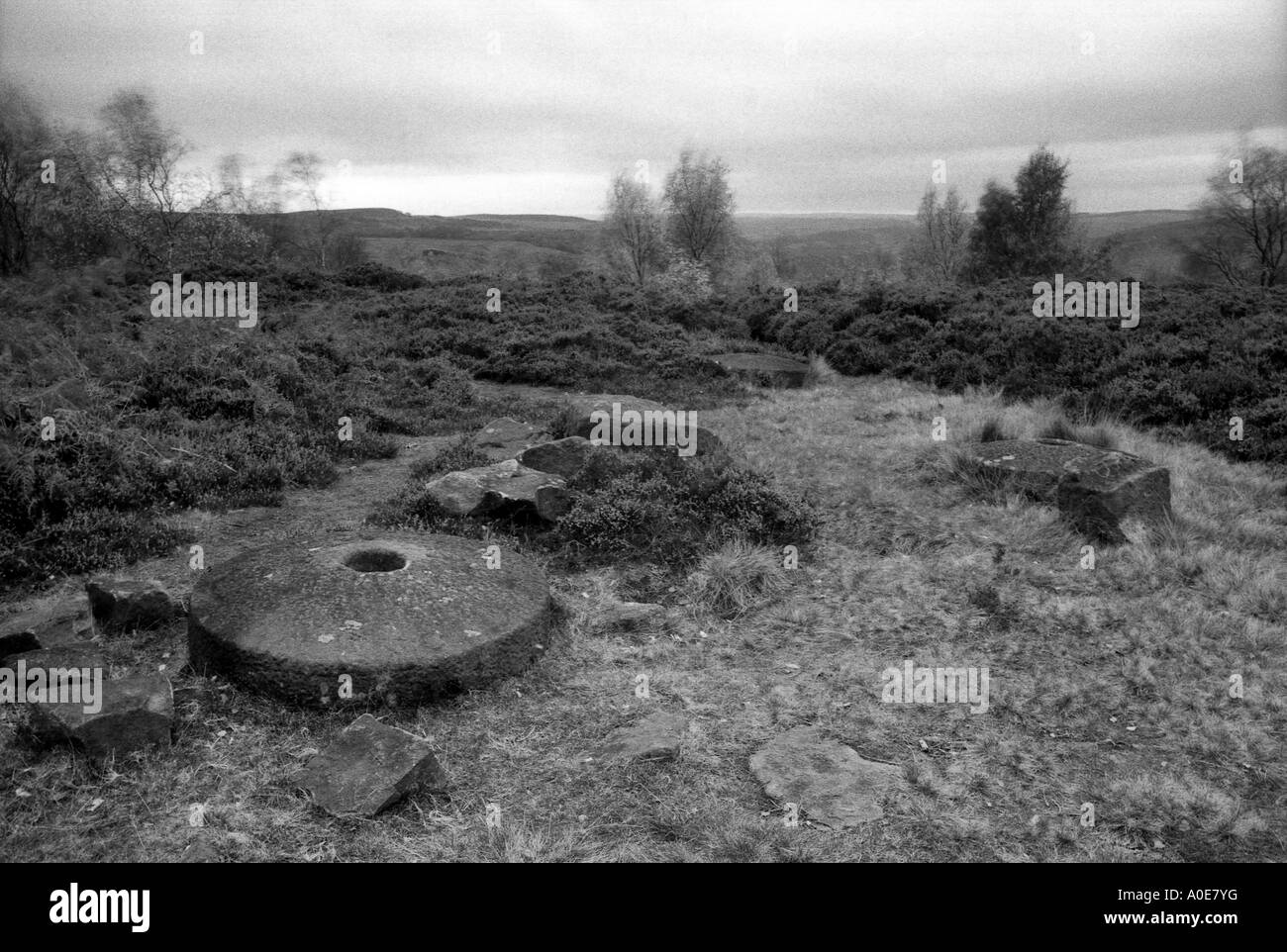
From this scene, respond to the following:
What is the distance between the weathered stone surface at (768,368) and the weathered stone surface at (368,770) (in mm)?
13392

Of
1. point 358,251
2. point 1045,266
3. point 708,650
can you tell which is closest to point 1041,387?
point 708,650

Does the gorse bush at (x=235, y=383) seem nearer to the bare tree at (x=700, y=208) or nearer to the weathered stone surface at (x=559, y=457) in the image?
the weathered stone surface at (x=559, y=457)

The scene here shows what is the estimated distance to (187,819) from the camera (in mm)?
4273

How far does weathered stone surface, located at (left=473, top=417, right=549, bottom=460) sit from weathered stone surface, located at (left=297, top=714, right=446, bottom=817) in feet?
19.3

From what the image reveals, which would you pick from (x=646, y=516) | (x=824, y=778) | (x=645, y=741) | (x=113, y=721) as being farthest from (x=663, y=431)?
(x=113, y=721)

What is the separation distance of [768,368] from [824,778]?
13.5 metres

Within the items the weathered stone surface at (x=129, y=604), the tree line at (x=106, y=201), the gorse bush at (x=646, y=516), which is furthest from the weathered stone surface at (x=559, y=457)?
the tree line at (x=106, y=201)

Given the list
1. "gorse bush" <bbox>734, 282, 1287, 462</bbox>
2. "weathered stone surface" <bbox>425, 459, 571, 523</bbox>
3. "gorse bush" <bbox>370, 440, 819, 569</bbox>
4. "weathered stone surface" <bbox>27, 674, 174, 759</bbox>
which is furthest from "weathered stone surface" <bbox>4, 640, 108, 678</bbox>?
"gorse bush" <bbox>734, 282, 1287, 462</bbox>

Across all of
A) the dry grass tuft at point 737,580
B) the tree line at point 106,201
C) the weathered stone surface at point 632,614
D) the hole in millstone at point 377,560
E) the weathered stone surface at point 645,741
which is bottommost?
the weathered stone surface at point 645,741

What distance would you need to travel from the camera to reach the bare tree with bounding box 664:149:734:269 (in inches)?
1704

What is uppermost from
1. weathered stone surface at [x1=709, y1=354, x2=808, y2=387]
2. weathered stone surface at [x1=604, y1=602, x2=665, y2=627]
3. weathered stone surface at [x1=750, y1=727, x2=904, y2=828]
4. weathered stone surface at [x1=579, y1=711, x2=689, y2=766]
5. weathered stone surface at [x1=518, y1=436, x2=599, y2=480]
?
weathered stone surface at [x1=709, y1=354, x2=808, y2=387]

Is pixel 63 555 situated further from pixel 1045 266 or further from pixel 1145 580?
pixel 1045 266

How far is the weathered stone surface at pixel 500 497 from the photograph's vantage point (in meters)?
8.41

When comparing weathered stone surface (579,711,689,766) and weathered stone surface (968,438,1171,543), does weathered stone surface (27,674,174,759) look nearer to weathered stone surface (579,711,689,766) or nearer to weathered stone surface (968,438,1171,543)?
weathered stone surface (579,711,689,766)
